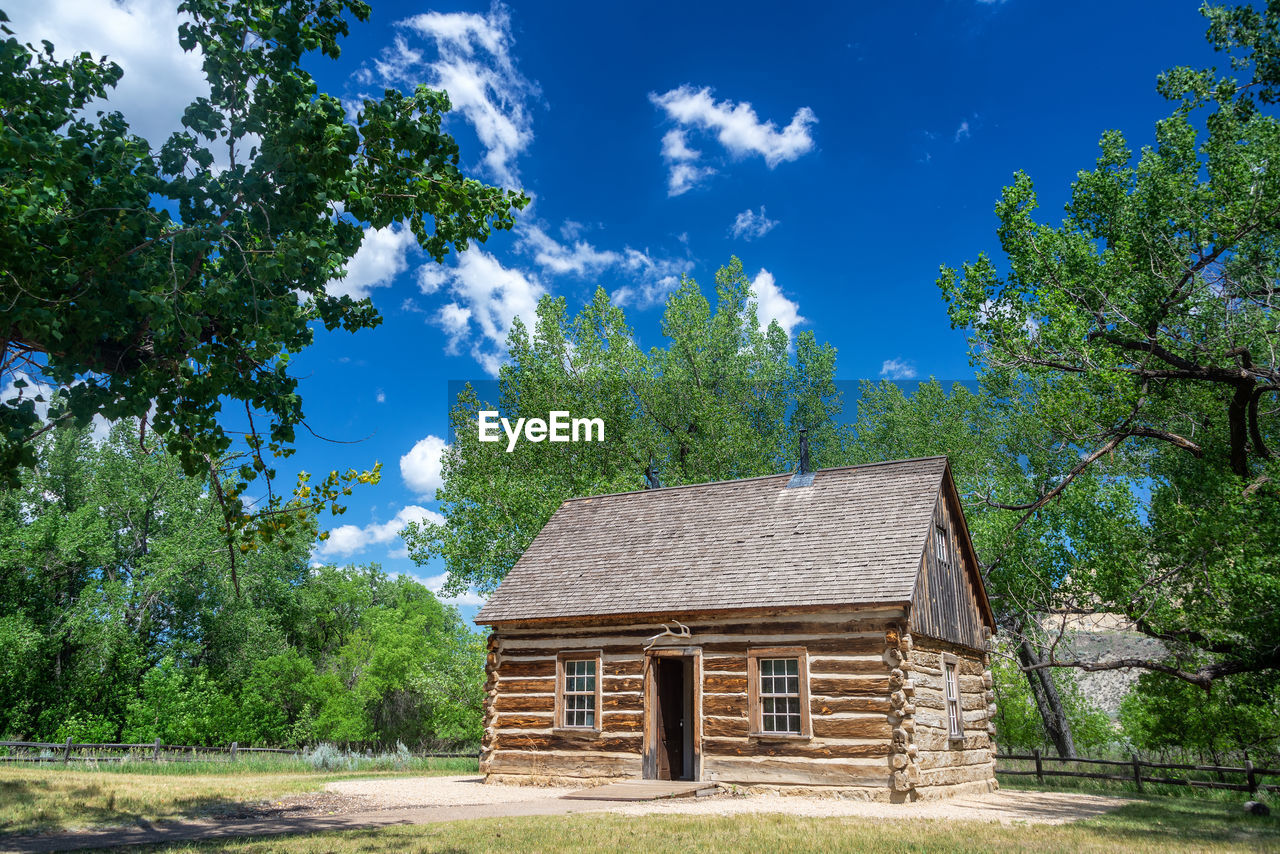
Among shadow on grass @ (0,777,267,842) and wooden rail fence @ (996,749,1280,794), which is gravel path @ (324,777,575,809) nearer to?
shadow on grass @ (0,777,267,842)

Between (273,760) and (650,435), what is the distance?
17.7m

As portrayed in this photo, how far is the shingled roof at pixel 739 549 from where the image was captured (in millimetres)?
16188

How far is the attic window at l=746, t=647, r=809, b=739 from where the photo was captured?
51.6 ft

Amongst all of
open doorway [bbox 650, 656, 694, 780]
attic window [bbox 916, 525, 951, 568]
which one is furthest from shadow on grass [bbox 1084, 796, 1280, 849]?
open doorway [bbox 650, 656, 694, 780]

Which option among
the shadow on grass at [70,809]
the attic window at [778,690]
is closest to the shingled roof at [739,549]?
the attic window at [778,690]

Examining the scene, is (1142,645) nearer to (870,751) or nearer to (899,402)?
(899,402)

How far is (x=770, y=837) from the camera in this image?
9.92 metres

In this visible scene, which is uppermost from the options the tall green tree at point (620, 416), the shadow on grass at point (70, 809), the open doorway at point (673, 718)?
the tall green tree at point (620, 416)

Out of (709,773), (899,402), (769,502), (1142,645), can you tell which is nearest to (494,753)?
(709,773)

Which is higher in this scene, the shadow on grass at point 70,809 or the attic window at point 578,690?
the attic window at point 578,690

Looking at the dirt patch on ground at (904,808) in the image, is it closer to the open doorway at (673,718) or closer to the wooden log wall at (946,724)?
the wooden log wall at (946,724)

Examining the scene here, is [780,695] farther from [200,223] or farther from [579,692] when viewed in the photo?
[200,223]

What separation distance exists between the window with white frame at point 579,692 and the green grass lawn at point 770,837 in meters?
5.96

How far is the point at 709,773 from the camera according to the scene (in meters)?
16.2
